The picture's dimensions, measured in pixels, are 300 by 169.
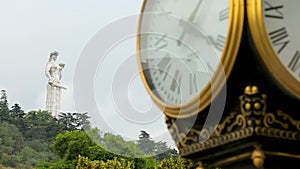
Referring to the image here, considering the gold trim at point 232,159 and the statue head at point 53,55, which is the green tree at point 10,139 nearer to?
the statue head at point 53,55

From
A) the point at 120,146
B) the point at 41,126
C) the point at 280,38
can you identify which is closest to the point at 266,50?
the point at 280,38

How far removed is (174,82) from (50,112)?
238ft

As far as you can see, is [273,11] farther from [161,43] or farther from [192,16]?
[161,43]

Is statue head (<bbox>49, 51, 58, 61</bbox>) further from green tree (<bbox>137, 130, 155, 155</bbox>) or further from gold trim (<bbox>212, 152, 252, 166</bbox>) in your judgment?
gold trim (<bbox>212, 152, 252, 166</bbox>)

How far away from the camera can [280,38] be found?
2.74 metres

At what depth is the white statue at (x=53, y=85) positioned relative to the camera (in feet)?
240

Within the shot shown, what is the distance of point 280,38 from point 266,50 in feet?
0.39

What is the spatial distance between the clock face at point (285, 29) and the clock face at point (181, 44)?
18 centimetres

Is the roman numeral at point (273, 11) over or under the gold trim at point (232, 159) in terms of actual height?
over

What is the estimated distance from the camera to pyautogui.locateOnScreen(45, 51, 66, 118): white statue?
7325 centimetres

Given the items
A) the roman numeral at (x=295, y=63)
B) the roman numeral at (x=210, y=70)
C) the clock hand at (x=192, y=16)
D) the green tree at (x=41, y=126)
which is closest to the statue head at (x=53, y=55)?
the green tree at (x=41, y=126)

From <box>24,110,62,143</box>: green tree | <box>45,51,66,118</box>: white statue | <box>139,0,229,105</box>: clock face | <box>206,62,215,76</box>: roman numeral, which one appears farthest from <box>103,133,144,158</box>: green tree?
<box>45,51,66,118</box>: white statue

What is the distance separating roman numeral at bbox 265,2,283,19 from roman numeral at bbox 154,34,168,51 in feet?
1.77

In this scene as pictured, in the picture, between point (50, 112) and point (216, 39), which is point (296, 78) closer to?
point (216, 39)
